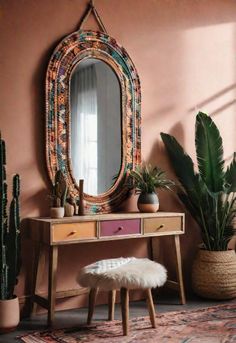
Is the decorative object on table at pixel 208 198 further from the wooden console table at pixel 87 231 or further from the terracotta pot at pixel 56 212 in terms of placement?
the terracotta pot at pixel 56 212

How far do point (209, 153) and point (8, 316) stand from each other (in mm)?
2325

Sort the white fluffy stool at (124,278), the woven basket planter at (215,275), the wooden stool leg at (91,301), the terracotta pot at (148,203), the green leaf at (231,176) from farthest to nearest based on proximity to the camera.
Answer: the green leaf at (231,176) → the woven basket planter at (215,275) → the terracotta pot at (148,203) → the wooden stool leg at (91,301) → the white fluffy stool at (124,278)

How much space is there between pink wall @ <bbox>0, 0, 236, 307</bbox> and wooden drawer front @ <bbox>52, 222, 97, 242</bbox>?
0.43 m

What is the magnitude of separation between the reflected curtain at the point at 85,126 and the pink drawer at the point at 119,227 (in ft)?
1.46

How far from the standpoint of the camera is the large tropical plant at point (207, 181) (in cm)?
455

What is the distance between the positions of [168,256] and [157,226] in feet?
2.21

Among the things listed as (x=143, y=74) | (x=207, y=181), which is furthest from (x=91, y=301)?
(x=143, y=74)

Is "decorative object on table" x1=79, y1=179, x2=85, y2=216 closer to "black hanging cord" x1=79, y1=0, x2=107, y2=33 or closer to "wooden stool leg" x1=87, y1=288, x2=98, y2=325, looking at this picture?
"wooden stool leg" x1=87, y1=288, x2=98, y2=325

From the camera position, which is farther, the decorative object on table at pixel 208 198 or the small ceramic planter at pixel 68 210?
the decorative object on table at pixel 208 198

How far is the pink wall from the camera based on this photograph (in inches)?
154

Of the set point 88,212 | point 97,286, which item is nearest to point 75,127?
point 88,212

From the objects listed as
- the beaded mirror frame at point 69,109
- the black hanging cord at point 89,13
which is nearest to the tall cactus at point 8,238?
the beaded mirror frame at point 69,109

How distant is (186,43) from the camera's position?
191 inches

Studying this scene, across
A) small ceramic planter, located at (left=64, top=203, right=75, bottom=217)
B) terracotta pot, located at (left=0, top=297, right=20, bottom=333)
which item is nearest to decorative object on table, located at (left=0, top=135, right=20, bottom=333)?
terracotta pot, located at (left=0, top=297, right=20, bottom=333)
